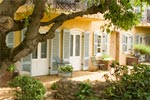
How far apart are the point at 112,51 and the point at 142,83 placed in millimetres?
15560

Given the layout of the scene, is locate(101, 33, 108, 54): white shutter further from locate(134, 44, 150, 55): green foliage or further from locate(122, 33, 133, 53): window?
locate(134, 44, 150, 55): green foliage

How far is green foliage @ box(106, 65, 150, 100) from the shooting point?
37.3ft

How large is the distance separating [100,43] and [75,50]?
343 cm

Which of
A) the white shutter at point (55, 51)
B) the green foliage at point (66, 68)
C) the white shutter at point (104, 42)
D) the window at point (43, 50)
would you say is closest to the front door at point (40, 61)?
the window at point (43, 50)

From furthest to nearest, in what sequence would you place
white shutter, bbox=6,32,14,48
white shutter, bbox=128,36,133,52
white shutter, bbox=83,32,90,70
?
white shutter, bbox=128,36,133,52
white shutter, bbox=83,32,90,70
white shutter, bbox=6,32,14,48

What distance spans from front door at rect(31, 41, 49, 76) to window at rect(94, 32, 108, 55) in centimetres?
600

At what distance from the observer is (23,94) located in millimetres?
10484

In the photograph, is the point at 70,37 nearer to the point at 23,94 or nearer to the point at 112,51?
the point at 112,51

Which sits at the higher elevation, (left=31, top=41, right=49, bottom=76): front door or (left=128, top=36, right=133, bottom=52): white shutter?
(left=128, top=36, right=133, bottom=52): white shutter

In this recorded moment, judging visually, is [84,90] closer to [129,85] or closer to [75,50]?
[129,85]

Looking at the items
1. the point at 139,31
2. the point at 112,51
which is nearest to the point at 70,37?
the point at 112,51

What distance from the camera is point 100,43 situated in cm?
2456

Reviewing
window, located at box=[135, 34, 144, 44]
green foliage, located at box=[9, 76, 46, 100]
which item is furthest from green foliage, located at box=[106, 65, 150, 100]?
window, located at box=[135, 34, 144, 44]

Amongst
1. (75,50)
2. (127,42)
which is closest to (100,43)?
(75,50)
